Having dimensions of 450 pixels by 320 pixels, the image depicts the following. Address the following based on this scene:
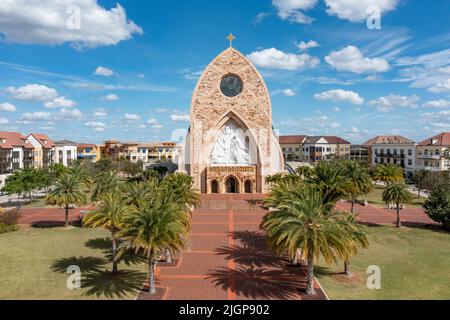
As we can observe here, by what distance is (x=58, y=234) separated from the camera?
37.1m

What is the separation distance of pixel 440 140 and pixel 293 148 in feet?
181

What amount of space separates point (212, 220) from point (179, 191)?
36.5 feet

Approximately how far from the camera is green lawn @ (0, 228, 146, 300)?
2217 cm

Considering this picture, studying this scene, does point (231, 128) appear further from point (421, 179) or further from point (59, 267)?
point (421, 179)

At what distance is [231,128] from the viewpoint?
58.3 meters

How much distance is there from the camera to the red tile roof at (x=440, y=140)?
263ft

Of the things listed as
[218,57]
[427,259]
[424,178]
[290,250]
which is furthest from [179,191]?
[424,178]

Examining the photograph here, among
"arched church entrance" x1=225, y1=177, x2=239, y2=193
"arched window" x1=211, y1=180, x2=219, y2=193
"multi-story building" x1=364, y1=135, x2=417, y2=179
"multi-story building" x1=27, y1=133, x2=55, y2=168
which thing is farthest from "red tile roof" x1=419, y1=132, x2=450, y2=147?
"multi-story building" x1=27, y1=133, x2=55, y2=168

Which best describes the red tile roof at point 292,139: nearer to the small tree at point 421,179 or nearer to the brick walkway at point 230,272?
the small tree at point 421,179

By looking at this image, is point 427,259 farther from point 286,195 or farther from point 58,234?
point 58,234

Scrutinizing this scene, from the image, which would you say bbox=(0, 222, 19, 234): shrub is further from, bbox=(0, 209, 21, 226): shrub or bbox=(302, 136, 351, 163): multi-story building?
bbox=(302, 136, 351, 163): multi-story building

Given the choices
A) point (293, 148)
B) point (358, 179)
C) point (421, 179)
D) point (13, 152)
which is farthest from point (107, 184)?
point (293, 148)

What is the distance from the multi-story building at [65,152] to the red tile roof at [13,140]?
63.6ft

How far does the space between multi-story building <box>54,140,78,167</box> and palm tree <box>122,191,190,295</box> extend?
96652 mm
